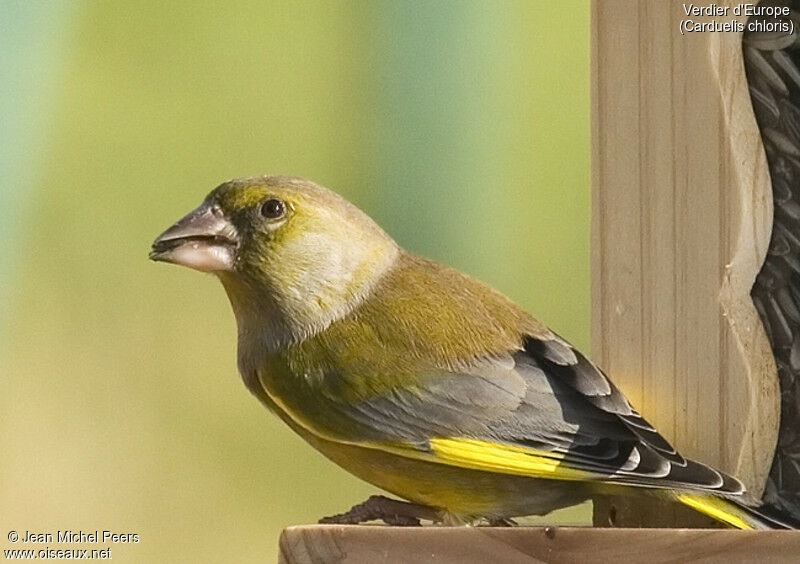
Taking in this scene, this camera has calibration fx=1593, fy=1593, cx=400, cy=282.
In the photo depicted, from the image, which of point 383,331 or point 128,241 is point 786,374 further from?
point 128,241

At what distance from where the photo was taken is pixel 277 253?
2.91 meters

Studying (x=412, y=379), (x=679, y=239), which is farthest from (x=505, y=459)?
(x=679, y=239)

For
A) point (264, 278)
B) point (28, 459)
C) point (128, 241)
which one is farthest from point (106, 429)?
point (264, 278)

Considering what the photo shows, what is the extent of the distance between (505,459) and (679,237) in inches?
21.3

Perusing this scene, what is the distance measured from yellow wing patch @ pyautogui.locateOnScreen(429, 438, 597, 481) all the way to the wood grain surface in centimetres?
30

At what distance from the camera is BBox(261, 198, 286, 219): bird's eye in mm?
2930

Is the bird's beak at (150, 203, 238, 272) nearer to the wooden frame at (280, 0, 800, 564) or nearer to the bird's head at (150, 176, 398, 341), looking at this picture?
the bird's head at (150, 176, 398, 341)

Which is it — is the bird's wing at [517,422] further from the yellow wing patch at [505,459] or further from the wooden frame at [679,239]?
the wooden frame at [679,239]

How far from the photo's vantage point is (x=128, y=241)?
562 cm

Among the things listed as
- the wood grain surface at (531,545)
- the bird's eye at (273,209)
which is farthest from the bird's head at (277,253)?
the wood grain surface at (531,545)

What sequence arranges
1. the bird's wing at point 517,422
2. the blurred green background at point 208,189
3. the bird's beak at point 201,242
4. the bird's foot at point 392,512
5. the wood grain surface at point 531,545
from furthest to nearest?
1. the blurred green background at point 208,189
2. the bird's beak at point 201,242
3. the bird's foot at point 392,512
4. the bird's wing at point 517,422
5. the wood grain surface at point 531,545

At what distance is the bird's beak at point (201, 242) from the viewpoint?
9.36ft

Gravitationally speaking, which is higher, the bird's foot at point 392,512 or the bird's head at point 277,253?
the bird's head at point 277,253

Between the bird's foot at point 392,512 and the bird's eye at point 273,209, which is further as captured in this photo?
the bird's eye at point 273,209
